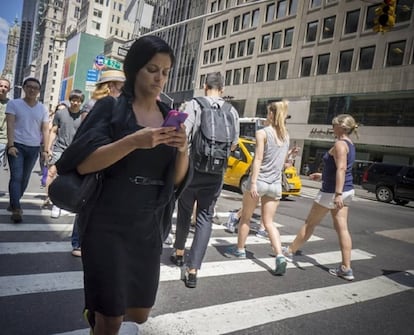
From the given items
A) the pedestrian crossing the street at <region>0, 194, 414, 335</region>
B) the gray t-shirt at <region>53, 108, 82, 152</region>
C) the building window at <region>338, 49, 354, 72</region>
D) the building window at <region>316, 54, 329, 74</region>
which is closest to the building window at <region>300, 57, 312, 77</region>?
the building window at <region>316, 54, 329, 74</region>

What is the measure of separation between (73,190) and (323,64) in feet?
117

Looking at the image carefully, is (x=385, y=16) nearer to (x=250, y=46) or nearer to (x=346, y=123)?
(x=346, y=123)

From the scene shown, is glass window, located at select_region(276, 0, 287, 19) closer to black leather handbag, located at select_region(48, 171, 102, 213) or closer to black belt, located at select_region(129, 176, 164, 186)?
black belt, located at select_region(129, 176, 164, 186)

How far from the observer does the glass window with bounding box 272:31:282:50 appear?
38.8 metres

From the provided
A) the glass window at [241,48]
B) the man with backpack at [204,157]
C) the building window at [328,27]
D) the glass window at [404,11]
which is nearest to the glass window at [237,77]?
the glass window at [241,48]

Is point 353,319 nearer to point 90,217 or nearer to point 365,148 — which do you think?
point 90,217

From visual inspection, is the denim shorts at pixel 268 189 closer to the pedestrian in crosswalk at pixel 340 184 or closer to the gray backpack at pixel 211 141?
the pedestrian in crosswalk at pixel 340 184

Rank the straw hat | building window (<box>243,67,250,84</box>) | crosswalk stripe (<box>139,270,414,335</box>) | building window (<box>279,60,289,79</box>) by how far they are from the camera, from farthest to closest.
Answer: building window (<box>243,67,250,84</box>) < building window (<box>279,60,289,79</box>) < the straw hat < crosswalk stripe (<box>139,270,414,335</box>)

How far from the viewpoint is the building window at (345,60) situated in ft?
105

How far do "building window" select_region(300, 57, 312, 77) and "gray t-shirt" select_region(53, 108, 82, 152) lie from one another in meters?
32.5

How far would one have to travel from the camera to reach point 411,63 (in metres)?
27.9

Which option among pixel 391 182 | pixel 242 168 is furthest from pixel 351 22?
pixel 242 168

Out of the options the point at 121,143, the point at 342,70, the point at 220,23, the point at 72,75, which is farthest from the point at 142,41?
the point at 72,75

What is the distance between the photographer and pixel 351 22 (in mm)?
32594
